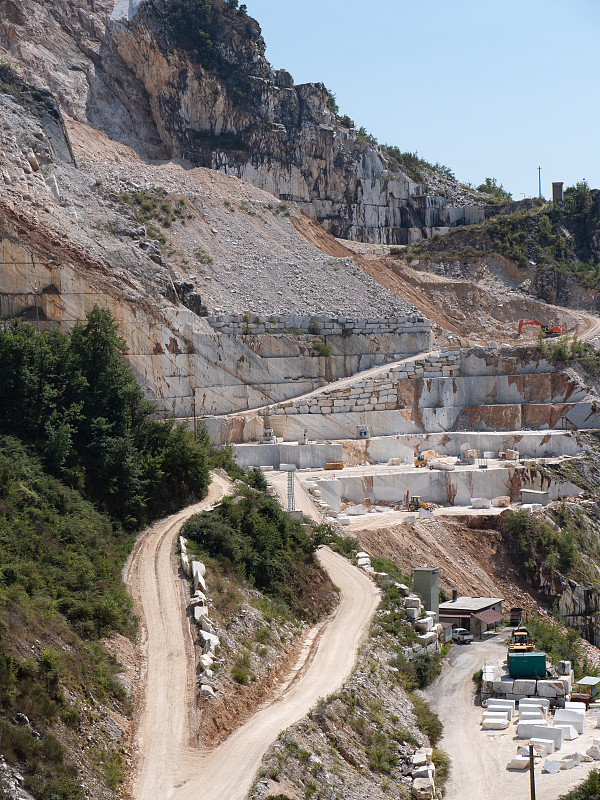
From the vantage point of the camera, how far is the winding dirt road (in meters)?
15.6

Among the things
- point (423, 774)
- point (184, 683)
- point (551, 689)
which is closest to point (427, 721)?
point (423, 774)

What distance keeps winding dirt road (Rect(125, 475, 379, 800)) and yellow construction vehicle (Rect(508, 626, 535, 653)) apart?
3351 mm

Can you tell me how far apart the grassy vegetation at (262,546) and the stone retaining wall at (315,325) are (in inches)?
656

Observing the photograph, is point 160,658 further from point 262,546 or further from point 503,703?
point 503,703

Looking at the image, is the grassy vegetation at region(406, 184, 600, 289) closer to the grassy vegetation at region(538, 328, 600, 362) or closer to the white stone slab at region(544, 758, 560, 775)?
the grassy vegetation at region(538, 328, 600, 362)

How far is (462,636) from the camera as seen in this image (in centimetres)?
2697

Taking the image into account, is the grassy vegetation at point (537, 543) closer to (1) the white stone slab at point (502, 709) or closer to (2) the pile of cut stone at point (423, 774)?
(1) the white stone slab at point (502, 709)

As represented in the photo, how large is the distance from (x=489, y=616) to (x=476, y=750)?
8.36 metres

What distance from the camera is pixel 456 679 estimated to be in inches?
923

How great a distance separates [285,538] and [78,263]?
55.4 ft

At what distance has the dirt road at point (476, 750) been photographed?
18188 millimetres

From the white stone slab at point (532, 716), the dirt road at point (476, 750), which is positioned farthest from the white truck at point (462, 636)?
the white stone slab at point (532, 716)

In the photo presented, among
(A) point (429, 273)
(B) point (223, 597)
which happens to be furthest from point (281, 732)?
(A) point (429, 273)

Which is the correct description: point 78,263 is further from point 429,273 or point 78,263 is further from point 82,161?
point 429,273
